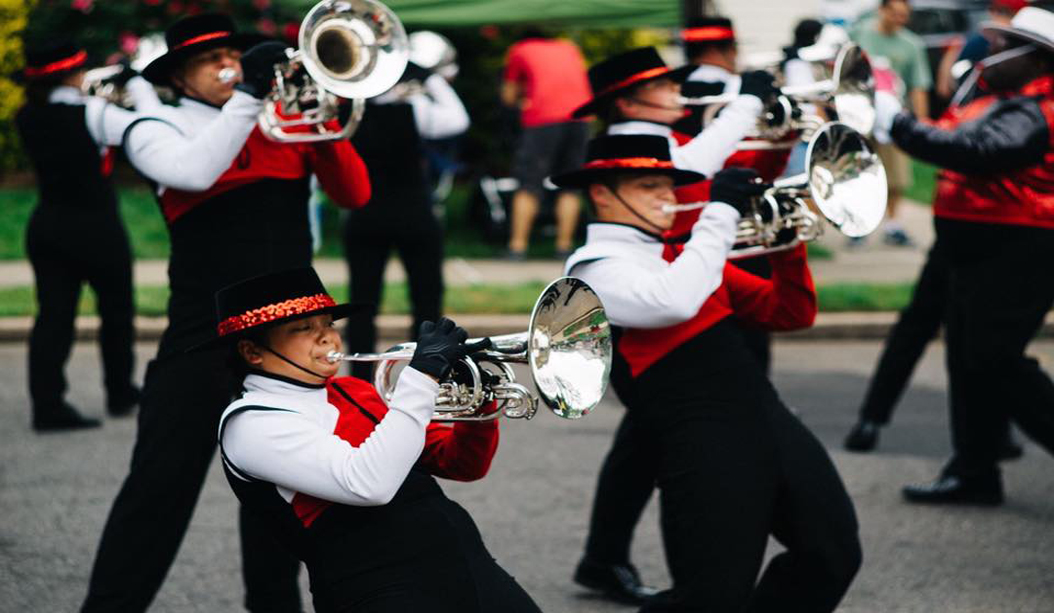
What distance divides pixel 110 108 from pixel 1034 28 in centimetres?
334

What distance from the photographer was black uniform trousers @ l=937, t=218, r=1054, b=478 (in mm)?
5883

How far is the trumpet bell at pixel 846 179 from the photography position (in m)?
4.39

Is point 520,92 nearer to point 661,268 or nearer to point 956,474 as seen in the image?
point 956,474

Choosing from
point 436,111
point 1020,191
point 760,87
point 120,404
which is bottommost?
point 120,404

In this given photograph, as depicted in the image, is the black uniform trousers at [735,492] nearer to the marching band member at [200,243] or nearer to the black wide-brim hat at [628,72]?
the marching band member at [200,243]

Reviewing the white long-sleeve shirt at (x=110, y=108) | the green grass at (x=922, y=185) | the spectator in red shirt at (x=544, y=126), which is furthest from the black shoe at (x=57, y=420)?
the green grass at (x=922, y=185)

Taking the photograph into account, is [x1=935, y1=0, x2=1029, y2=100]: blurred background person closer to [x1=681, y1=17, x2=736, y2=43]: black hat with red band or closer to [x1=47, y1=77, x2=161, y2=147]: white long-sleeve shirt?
[x1=681, y1=17, x2=736, y2=43]: black hat with red band

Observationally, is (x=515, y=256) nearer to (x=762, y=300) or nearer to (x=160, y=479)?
(x=762, y=300)

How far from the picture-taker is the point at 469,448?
11.9 ft

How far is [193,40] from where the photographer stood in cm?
457

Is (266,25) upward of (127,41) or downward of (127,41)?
upward

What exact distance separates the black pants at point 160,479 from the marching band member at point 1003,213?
2.92 meters

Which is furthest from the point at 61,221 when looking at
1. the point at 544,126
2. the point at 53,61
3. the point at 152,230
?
the point at 152,230

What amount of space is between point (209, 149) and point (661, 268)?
1.28m
